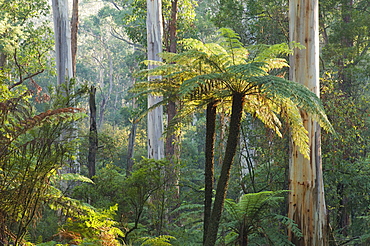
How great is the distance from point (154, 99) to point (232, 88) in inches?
281

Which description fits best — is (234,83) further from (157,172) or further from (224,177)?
(157,172)

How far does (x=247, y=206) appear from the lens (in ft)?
14.2

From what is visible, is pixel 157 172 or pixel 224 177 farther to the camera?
pixel 157 172

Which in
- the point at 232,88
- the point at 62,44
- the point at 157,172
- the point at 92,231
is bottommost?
the point at 92,231

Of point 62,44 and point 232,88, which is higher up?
point 62,44

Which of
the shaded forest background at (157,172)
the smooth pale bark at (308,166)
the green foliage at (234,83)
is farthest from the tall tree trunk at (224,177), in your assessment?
the smooth pale bark at (308,166)

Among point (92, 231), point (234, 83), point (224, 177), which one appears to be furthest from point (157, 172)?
point (234, 83)

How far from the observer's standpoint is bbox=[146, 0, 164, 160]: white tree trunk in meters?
10.6

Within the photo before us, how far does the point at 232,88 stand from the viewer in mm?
3492

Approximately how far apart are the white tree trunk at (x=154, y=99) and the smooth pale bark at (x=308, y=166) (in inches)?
218

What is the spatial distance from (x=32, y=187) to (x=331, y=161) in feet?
19.2

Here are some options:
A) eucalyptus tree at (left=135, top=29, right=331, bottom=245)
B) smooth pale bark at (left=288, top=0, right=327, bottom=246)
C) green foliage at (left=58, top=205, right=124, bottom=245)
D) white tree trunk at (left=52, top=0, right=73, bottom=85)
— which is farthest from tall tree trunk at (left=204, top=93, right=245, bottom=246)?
white tree trunk at (left=52, top=0, right=73, bottom=85)

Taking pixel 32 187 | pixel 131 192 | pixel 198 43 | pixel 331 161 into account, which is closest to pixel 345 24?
pixel 331 161

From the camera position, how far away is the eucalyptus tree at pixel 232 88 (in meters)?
3.23
